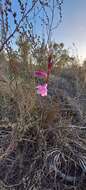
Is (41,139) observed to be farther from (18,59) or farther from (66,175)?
(18,59)

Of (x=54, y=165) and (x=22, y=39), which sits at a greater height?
(x=22, y=39)

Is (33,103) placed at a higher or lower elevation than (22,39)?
lower

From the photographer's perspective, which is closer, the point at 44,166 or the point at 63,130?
the point at 44,166

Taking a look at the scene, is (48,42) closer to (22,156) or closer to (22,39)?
(22,39)

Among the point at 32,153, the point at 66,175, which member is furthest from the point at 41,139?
the point at 66,175

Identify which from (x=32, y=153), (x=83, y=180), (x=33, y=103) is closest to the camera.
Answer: (x=83, y=180)

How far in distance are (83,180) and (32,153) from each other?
1.56 ft

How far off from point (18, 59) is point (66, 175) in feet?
3.92

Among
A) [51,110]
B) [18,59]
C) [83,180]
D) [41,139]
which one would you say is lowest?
[83,180]

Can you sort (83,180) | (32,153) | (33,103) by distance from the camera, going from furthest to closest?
(33,103) → (32,153) → (83,180)

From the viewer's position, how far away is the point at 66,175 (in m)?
2.83

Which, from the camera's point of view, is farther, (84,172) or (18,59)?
(18,59)

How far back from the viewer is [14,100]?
3.36 m

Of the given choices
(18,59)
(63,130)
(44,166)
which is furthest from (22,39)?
(44,166)
